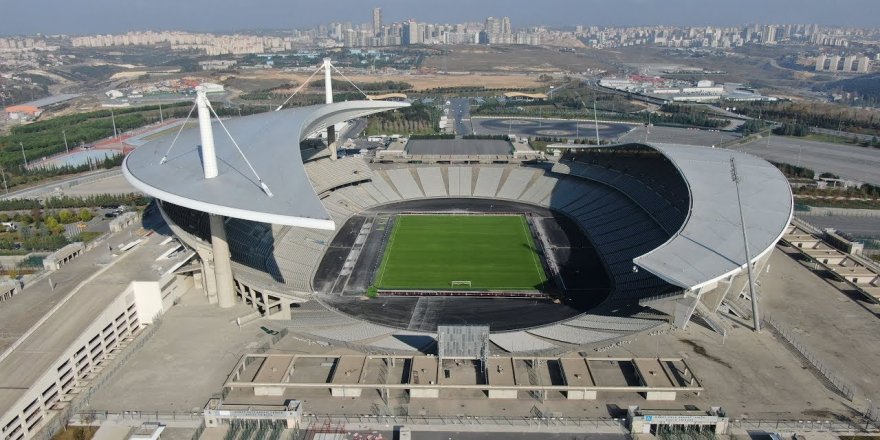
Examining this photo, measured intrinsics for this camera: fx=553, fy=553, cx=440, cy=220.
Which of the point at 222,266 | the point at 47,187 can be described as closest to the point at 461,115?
the point at 47,187

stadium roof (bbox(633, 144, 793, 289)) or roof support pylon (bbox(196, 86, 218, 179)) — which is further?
roof support pylon (bbox(196, 86, 218, 179))

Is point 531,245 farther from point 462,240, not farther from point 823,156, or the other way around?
point 823,156

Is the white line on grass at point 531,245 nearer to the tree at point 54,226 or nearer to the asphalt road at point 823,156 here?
the tree at point 54,226

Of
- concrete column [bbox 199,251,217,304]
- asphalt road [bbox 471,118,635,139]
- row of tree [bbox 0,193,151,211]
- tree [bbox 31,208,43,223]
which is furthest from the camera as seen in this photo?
asphalt road [bbox 471,118,635,139]

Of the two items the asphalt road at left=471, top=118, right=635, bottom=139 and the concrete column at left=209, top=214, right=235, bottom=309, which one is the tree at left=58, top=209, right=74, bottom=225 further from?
the asphalt road at left=471, top=118, right=635, bottom=139

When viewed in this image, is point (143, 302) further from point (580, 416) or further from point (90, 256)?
point (580, 416)

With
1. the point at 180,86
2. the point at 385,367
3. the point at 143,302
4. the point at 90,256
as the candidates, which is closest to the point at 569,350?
the point at 385,367

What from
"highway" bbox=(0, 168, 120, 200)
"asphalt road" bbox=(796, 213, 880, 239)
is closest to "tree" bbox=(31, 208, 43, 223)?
"highway" bbox=(0, 168, 120, 200)
